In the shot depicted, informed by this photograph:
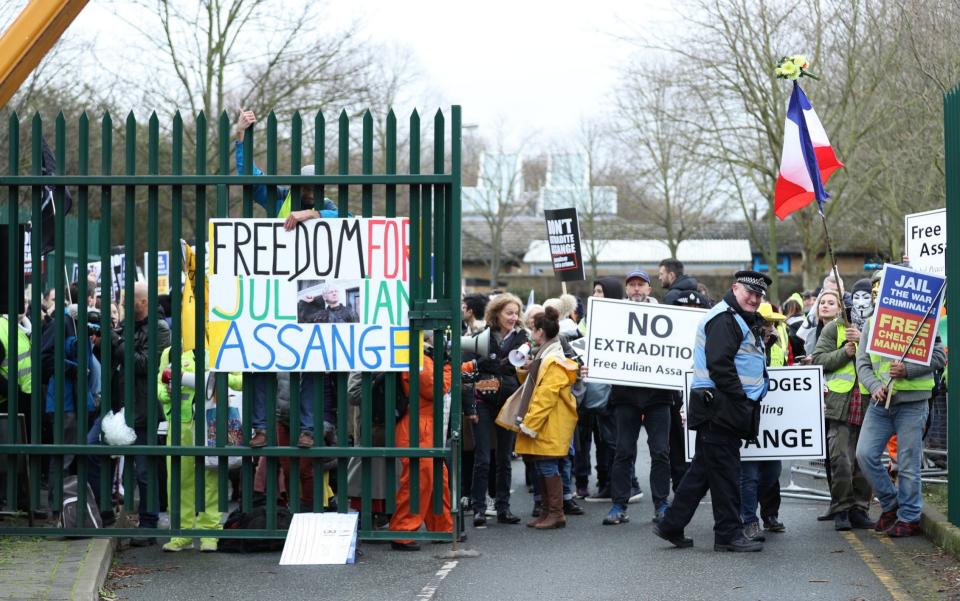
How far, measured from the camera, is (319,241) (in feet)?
28.4

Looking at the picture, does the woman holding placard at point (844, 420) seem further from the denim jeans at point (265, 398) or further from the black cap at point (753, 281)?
the denim jeans at point (265, 398)

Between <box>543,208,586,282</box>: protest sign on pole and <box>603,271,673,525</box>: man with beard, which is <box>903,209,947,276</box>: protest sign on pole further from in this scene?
<box>543,208,586,282</box>: protest sign on pole

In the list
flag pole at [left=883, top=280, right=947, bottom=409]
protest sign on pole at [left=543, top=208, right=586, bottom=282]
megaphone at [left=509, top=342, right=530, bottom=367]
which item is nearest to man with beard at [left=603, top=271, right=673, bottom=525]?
megaphone at [left=509, top=342, right=530, bottom=367]

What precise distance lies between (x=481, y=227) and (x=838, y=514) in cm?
5833

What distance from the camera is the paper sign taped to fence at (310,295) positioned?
8633 millimetres

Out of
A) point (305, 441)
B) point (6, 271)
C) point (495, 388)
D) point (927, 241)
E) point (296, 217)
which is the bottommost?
point (305, 441)

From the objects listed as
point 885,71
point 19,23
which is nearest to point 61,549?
point 19,23

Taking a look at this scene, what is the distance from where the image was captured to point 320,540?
8648 millimetres

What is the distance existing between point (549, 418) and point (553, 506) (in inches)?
29.0

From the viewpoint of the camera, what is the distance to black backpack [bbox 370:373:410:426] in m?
9.10

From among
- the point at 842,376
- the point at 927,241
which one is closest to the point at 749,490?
the point at 842,376

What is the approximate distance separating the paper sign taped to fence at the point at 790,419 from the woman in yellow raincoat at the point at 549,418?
103 centimetres

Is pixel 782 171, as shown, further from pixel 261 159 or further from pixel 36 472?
pixel 261 159

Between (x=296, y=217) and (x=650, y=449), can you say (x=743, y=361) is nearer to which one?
(x=650, y=449)
